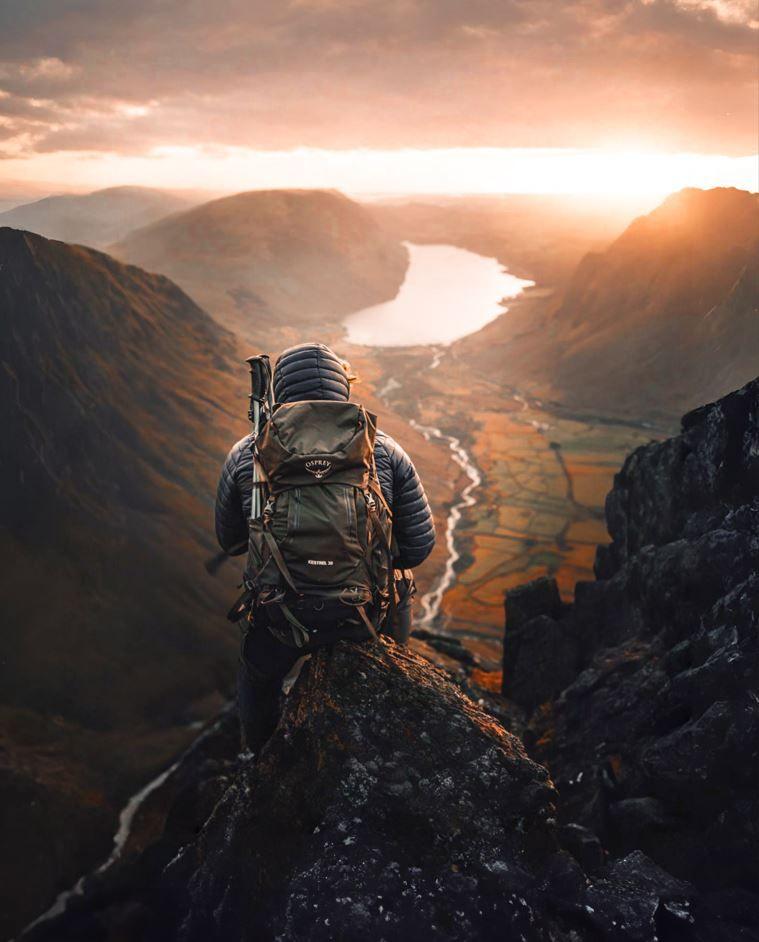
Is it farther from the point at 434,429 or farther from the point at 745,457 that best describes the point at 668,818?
the point at 434,429

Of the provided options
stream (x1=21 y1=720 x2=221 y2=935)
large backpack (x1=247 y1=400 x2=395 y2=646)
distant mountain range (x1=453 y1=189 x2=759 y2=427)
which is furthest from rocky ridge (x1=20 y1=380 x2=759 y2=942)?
distant mountain range (x1=453 y1=189 x2=759 y2=427)

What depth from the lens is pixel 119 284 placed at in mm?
66125

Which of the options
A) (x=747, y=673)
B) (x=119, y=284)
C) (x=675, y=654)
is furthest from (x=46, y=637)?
(x=119, y=284)

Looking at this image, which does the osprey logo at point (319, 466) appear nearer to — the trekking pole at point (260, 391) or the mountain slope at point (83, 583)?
the trekking pole at point (260, 391)

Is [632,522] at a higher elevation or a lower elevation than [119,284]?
lower

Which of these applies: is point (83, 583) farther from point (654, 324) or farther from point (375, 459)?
point (654, 324)

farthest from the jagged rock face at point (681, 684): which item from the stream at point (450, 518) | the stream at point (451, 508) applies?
the stream at point (450, 518)

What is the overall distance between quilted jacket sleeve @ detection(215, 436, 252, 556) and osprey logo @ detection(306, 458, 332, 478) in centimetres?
114

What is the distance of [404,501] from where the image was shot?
745 cm

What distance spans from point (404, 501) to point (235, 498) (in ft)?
6.23

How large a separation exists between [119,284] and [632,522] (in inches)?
2238

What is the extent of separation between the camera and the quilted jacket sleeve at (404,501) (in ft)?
23.6

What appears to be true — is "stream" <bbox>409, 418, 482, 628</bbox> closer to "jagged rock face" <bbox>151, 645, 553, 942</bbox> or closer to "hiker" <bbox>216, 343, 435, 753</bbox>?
"hiker" <bbox>216, 343, 435, 753</bbox>

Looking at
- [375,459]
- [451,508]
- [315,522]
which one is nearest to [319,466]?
[315,522]
